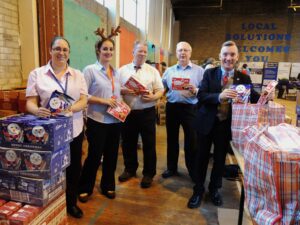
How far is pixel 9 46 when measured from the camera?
271cm

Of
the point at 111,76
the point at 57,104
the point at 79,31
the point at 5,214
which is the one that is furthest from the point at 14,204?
the point at 79,31

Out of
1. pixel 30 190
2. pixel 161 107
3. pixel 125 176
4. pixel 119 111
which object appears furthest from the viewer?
pixel 161 107

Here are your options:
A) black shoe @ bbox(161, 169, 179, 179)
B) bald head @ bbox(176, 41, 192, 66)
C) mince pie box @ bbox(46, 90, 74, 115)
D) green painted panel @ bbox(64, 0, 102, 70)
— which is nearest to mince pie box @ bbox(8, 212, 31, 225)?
mince pie box @ bbox(46, 90, 74, 115)

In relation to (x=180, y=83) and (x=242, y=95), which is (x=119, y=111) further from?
(x=242, y=95)

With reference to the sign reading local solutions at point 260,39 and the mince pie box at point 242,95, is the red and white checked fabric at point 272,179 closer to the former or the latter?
the mince pie box at point 242,95

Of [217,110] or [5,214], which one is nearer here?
[5,214]

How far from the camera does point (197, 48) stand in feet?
52.3

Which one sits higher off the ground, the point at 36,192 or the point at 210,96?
the point at 210,96

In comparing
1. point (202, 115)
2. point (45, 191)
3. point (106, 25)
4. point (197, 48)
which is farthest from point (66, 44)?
point (197, 48)

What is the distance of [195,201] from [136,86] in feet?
4.21

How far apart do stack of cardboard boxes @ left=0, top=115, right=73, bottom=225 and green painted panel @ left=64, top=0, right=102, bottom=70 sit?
2429 mm

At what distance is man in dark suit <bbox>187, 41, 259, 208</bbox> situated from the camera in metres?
2.15

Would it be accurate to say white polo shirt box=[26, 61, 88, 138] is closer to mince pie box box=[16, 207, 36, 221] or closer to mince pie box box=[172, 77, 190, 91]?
mince pie box box=[16, 207, 36, 221]

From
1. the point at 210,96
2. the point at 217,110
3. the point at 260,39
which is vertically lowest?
the point at 217,110
